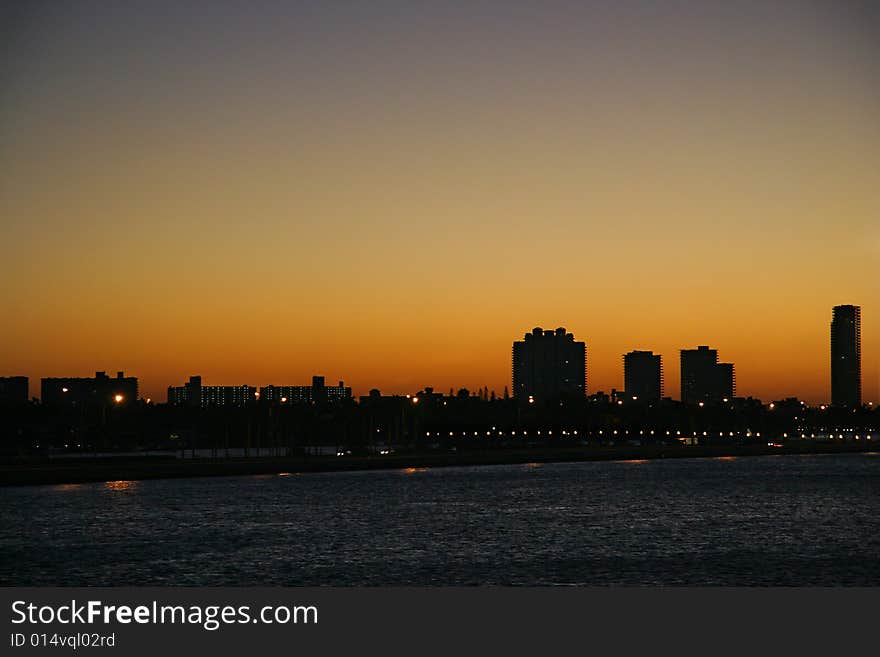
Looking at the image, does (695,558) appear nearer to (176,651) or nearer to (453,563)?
(453,563)

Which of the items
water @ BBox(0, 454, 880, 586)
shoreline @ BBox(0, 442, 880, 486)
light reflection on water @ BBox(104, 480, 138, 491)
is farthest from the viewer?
shoreline @ BBox(0, 442, 880, 486)

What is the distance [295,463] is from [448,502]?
52229 millimetres

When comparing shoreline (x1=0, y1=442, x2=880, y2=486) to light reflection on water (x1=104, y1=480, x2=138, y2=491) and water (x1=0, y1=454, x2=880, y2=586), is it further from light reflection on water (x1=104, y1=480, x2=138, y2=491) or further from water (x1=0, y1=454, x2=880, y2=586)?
water (x1=0, y1=454, x2=880, y2=586)

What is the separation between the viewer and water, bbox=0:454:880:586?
49.3 meters

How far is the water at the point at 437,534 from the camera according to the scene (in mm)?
49281

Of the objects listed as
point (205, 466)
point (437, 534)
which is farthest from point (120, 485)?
point (437, 534)

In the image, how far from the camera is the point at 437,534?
66438 millimetres

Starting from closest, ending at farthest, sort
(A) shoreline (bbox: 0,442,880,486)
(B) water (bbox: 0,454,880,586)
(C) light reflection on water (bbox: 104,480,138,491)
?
(B) water (bbox: 0,454,880,586), (C) light reflection on water (bbox: 104,480,138,491), (A) shoreline (bbox: 0,442,880,486)

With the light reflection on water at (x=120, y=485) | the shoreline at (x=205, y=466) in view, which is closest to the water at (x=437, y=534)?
the light reflection on water at (x=120, y=485)

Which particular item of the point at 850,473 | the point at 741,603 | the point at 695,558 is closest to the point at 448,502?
the point at 695,558

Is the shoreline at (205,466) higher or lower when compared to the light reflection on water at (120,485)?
higher

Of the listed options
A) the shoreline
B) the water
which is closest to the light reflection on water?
the water

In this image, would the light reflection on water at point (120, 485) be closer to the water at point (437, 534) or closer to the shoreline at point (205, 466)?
the water at point (437, 534)

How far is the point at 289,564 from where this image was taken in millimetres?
52125
